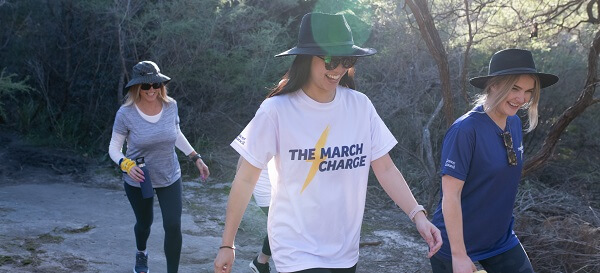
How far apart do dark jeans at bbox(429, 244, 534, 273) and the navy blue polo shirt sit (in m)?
0.03

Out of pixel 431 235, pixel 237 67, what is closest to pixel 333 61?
pixel 431 235

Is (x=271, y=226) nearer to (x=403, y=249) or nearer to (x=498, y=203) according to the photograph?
(x=498, y=203)

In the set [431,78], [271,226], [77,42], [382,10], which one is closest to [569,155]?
[431,78]

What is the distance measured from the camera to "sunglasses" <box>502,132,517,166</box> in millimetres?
3662

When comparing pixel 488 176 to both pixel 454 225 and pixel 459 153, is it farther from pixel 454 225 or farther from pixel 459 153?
pixel 454 225

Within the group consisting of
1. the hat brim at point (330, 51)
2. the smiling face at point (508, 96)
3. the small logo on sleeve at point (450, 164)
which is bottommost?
the small logo on sleeve at point (450, 164)

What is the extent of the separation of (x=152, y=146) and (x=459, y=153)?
9.30ft

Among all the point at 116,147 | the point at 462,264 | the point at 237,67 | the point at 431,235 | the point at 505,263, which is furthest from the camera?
the point at 237,67

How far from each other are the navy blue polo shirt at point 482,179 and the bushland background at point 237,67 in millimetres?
4773

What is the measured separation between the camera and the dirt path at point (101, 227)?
22.1 feet

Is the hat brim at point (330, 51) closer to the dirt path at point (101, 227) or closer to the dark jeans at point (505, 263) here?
the dark jeans at point (505, 263)

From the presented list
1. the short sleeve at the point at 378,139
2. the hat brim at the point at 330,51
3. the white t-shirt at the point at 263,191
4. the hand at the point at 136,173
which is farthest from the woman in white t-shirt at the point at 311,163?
the hand at the point at 136,173

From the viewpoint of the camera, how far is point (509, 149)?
3684 millimetres

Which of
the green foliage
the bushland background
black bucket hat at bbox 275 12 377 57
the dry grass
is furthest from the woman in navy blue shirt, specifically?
the green foliage
